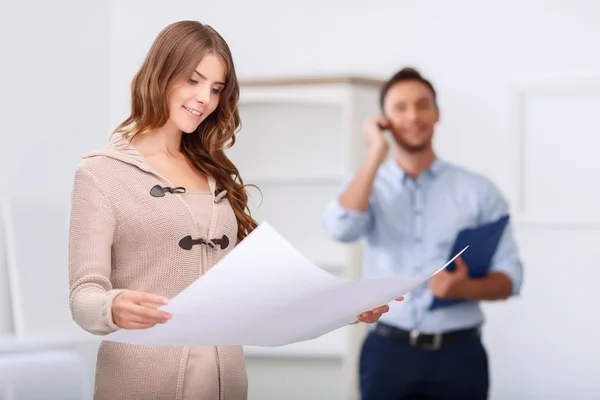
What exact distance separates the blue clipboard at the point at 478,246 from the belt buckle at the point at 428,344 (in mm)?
102

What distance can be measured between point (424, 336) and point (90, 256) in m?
1.92

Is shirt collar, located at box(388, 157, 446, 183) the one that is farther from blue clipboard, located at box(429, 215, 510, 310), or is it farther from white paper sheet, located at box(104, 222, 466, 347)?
white paper sheet, located at box(104, 222, 466, 347)

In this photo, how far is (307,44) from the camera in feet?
16.7

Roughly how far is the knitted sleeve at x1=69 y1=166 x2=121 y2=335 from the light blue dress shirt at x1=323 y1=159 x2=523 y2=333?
6.05 ft

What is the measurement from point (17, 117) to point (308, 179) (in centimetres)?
143

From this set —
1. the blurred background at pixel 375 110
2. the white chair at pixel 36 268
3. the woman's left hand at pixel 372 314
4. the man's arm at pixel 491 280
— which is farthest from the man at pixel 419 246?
the woman's left hand at pixel 372 314

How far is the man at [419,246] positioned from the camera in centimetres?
308

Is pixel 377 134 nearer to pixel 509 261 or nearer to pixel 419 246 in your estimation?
pixel 419 246

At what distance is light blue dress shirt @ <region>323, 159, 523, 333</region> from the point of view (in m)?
3.13

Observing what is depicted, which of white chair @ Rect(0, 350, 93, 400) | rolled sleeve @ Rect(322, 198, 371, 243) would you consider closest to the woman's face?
rolled sleeve @ Rect(322, 198, 371, 243)

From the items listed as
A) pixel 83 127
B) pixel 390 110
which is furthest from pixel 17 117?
pixel 390 110

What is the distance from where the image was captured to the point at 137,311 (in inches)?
48.1

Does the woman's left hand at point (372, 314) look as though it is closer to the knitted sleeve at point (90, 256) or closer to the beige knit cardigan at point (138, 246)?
the beige knit cardigan at point (138, 246)

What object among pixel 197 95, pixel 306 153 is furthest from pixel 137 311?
pixel 306 153
